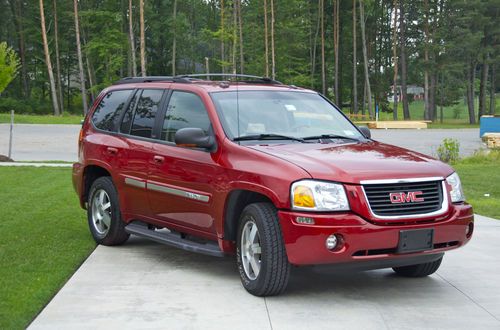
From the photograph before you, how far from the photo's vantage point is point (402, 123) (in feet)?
142

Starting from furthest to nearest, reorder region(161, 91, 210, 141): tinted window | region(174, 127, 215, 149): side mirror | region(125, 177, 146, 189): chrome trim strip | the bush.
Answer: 1. the bush
2. region(125, 177, 146, 189): chrome trim strip
3. region(161, 91, 210, 141): tinted window
4. region(174, 127, 215, 149): side mirror

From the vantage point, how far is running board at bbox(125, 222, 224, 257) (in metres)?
6.46

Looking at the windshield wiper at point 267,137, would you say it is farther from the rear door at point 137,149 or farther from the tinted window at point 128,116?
the tinted window at point 128,116

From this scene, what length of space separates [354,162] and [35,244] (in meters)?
4.04

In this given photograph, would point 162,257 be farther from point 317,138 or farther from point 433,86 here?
point 433,86

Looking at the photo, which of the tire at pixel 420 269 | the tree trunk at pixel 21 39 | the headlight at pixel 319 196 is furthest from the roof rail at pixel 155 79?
the tree trunk at pixel 21 39

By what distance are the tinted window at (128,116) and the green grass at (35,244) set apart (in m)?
1.40

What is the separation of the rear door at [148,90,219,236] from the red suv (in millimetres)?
14

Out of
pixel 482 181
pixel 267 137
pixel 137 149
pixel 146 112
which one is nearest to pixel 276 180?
pixel 267 137

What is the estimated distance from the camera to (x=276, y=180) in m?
5.62

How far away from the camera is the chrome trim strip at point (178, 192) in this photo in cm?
648

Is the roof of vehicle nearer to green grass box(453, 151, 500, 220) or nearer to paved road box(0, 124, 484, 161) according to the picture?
green grass box(453, 151, 500, 220)

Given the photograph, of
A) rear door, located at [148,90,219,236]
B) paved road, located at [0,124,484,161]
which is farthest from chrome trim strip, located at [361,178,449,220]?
paved road, located at [0,124,484,161]

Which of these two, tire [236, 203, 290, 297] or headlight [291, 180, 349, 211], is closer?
headlight [291, 180, 349, 211]
